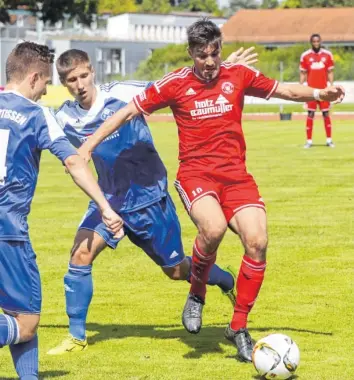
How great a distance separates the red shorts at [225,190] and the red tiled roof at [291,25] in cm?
8106

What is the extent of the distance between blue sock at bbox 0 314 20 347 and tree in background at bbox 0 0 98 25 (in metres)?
63.1

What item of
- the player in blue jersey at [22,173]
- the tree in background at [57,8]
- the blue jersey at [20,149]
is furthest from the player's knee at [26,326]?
the tree in background at [57,8]

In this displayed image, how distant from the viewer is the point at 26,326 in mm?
6457

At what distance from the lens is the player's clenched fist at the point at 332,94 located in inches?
319

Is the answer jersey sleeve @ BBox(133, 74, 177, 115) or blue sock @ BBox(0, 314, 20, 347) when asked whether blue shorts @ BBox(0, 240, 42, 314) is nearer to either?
blue sock @ BBox(0, 314, 20, 347)

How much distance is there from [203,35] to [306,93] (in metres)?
0.93

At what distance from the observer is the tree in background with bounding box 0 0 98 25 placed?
69.1 m

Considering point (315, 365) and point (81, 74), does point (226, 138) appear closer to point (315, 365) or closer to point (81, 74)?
point (81, 74)

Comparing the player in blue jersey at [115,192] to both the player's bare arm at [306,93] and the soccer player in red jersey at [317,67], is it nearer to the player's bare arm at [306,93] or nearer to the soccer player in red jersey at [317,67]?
the player's bare arm at [306,93]

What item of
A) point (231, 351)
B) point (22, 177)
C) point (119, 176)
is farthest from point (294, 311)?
point (22, 177)

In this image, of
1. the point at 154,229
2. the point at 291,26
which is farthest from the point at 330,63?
the point at 291,26

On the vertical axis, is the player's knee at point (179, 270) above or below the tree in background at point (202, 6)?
above

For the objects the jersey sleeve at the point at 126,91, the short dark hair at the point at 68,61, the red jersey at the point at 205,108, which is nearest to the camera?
the red jersey at the point at 205,108

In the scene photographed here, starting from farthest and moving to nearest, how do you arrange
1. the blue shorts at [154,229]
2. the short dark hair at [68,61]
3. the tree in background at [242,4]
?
the tree in background at [242,4] < the blue shorts at [154,229] < the short dark hair at [68,61]
